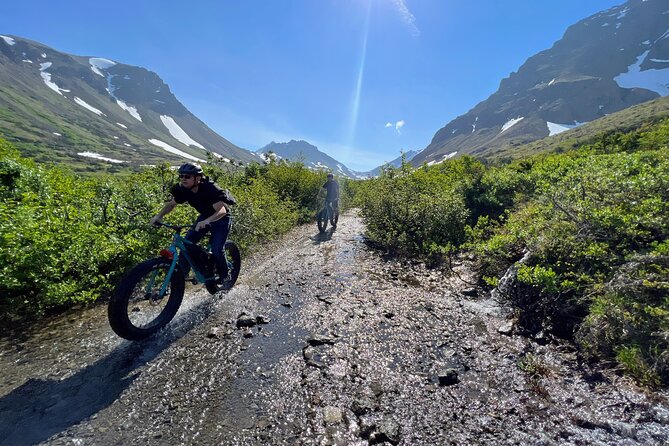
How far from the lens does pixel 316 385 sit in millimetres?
3986

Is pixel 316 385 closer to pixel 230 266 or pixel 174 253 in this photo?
pixel 174 253

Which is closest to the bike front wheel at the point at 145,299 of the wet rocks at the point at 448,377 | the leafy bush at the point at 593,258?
the wet rocks at the point at 448,377

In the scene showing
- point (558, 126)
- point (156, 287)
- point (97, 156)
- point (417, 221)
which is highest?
point (558, 126)

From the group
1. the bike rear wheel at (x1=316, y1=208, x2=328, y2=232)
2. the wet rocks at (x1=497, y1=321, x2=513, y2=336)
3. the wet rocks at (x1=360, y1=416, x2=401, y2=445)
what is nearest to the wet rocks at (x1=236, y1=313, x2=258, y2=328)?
the wet rocks at (x1=360, y1=416, x2=401, y2=445)

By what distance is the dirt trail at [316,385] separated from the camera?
10.6 ft

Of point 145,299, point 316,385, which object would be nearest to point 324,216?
point 145,299

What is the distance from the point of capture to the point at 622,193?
6.85 m

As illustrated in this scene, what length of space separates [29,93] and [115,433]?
27158 cm

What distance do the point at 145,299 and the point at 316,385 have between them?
3368 millimetres

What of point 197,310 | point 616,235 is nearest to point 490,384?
point 616,235

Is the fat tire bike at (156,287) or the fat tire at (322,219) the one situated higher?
the fat tire at (322,219)

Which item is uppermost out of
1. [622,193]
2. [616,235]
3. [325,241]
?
[622,193]

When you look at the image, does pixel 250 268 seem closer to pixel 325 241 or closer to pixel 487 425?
pixel 325 241

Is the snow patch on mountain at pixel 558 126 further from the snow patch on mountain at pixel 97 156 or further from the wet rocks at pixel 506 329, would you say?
the snow patch on mountain at pixel 97 156
